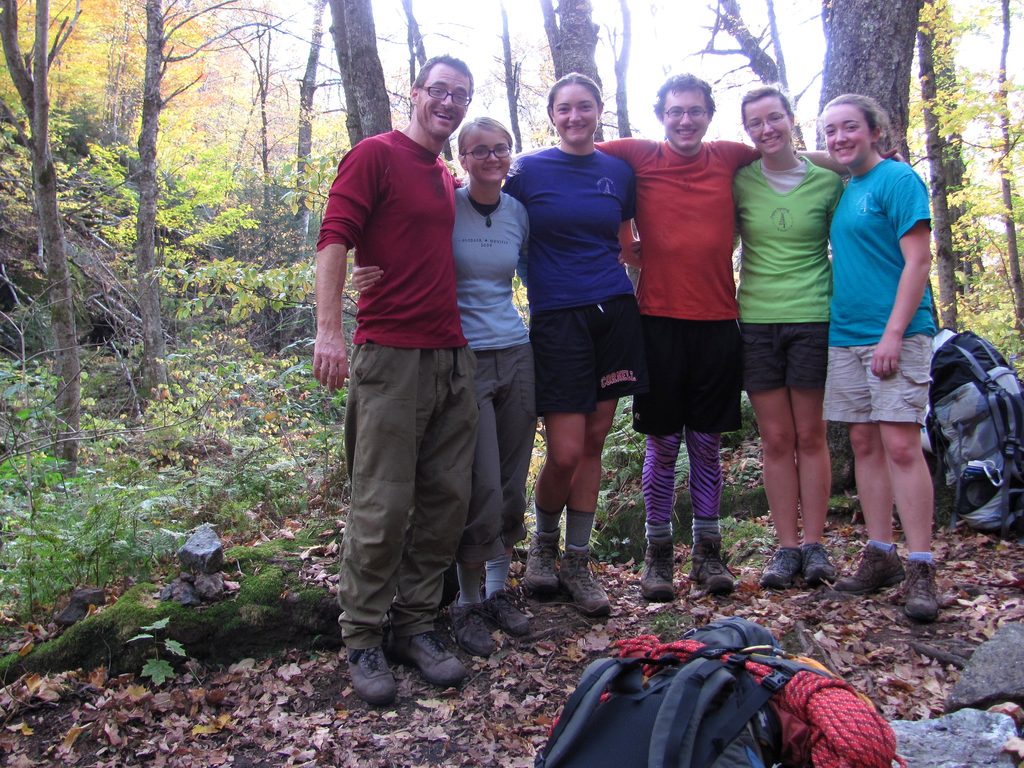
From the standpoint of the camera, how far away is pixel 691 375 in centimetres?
413

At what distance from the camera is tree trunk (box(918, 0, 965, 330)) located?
11141 mm

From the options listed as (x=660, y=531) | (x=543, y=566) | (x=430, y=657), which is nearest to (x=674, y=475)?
(x=660, y=531)

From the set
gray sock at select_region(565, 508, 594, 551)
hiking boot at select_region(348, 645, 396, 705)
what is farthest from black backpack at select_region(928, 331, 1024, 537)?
hiking boot at select_region(348, 645, 396, 705)

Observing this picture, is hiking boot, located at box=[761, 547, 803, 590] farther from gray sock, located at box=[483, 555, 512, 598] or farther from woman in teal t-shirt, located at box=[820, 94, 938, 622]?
gray sock, located at box=[483, 555, 512, 598]

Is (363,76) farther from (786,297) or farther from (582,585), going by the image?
(582,585)

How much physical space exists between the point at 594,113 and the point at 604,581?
3.04 meters

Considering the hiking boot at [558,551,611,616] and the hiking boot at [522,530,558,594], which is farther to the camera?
the hiking boot at [522,530,558,594]

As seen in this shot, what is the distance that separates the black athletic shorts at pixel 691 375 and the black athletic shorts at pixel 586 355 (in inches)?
7.9

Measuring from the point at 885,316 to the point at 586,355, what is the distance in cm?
153

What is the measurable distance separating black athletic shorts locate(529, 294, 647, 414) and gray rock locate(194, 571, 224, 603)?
1.95 meters

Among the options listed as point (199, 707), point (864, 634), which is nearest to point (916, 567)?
point (864, 634)

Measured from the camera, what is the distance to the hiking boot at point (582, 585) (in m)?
4.07

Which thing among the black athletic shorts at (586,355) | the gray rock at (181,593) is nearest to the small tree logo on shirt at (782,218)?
the black athletic shorts at (586,355)

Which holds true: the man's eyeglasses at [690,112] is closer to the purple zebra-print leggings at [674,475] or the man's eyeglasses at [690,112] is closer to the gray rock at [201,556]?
the purple zebra-print leggings at [674,475]
